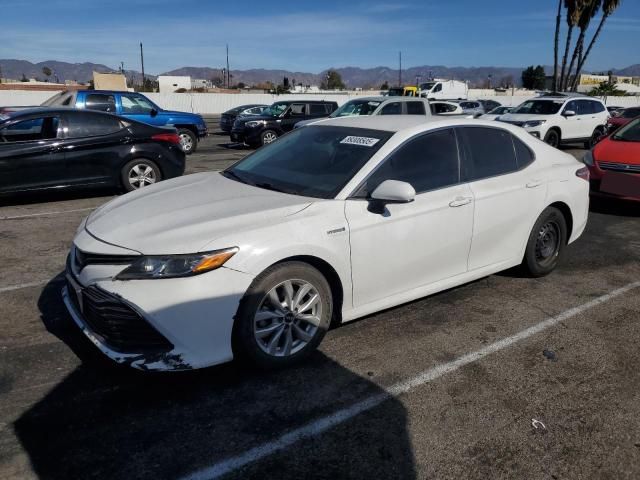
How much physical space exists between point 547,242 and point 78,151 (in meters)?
6.70

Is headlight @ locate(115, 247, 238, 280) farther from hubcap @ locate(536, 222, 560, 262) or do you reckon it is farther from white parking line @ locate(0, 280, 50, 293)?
hubcap @ locate(536, 222, 560, 262)

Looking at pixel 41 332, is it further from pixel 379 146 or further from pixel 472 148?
pixel 472 148

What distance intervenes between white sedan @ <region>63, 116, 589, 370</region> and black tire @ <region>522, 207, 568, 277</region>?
2 centimetres

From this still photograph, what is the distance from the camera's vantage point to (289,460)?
2.53 meters

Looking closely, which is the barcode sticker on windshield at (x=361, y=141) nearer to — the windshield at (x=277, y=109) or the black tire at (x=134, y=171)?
the black tire at (x=134, y=171)

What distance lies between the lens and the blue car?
12695mm

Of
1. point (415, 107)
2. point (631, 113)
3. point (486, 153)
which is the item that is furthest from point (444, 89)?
point (486, 153)

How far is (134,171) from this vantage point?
8555 mm

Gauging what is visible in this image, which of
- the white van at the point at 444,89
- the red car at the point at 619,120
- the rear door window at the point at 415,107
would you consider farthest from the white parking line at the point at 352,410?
the white van at the point at 444,89

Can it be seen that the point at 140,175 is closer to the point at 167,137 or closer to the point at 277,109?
the point at 167,137

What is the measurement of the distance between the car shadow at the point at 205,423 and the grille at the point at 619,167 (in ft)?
20.3

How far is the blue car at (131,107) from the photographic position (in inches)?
500

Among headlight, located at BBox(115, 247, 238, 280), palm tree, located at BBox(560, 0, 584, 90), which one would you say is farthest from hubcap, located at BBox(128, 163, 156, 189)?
palm tree, located at BBox(560, 0, 584, 90)

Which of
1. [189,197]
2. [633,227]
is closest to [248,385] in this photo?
[189,197]
